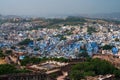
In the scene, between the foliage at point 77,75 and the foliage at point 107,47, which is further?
the foliage at point 107,47

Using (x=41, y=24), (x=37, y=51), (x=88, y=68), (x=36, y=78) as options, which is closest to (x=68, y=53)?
(x=37, y=51)

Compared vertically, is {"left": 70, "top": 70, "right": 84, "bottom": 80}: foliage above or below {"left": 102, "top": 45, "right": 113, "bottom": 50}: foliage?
above

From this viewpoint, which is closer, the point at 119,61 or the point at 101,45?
the point at 119,61

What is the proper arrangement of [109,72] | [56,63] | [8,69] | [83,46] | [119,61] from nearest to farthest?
[8,69]
[109,72]
[56,63]
[119,61]
[83,46]

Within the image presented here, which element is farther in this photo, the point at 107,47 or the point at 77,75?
the point at 107,47

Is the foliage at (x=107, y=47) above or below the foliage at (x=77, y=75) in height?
below

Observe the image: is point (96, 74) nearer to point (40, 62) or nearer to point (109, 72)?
point (109, 72)

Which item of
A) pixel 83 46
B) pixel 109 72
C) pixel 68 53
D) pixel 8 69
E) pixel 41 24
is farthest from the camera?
pixel 41 24

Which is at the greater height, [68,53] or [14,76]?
[14,76]

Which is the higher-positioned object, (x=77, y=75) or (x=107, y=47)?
(x=77, y=75)

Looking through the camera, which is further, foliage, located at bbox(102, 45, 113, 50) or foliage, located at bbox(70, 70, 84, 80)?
foliage, located at bbox(102, 45, 113, 50)
